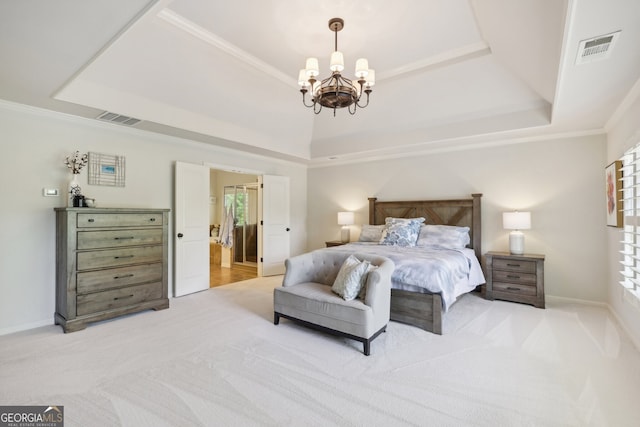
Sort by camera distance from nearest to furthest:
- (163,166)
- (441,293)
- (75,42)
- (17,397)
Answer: (17,397)
(75,42)
(441,293)
(163,166)

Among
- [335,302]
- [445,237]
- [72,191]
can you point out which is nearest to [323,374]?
[335,302]

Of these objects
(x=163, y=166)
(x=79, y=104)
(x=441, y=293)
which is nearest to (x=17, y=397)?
(x=79, y=104)

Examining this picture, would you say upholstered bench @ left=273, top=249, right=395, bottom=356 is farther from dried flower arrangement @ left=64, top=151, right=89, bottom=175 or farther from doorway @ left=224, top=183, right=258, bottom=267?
doorway @ left=224, top=183, right=258, bottom=267

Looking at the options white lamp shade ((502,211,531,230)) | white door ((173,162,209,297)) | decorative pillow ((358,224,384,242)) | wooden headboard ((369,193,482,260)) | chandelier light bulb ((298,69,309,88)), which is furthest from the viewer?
decorative pillow ((358,224,384,242))

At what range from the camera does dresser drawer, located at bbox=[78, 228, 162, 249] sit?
10.8ft

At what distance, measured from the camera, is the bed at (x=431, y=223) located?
3.10m

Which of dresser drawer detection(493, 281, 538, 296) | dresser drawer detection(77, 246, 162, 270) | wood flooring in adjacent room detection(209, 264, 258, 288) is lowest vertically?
wood flooring in adjacent room detection(209, 264, 258, 288)

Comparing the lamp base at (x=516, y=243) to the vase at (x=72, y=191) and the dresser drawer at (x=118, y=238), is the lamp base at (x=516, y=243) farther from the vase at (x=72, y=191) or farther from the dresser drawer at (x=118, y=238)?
the vase at (x=72, y=191)

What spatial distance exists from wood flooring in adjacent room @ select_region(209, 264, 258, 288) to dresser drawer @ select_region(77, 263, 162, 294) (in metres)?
1.48

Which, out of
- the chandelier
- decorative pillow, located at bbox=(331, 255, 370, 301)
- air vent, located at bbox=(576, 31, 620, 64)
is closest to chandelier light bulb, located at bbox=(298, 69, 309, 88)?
the chandelier

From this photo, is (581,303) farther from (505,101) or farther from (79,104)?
(79,104)

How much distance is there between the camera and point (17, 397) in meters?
2.03

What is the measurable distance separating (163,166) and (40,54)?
219 centimetres

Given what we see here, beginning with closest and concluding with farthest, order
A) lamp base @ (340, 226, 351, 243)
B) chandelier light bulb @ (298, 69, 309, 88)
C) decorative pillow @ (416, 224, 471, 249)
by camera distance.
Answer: chandelier light bulb @ (298, 69, 309, 88)
decorative pillow @ (416, 224, 471, 249)
lamp base @ (340, 226, 351, 243)
